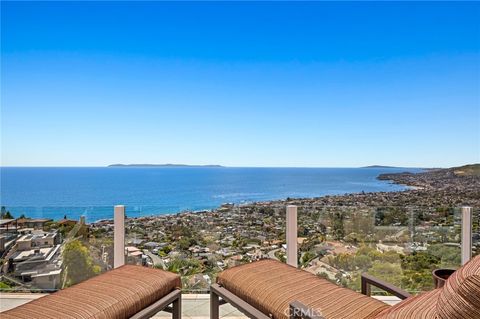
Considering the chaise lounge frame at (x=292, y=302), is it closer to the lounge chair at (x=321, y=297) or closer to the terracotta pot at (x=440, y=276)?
the lounge chair at (x=321, y=297)

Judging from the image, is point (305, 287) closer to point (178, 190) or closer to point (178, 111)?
point (178, 111)

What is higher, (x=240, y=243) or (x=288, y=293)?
(x=288, y=293)

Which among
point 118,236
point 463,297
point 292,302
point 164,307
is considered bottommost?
point 164,307

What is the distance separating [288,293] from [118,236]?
234 centimetres

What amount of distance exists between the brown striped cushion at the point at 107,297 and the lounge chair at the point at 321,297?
0.46 metres

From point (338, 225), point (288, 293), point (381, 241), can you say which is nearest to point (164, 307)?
point (288, 293)

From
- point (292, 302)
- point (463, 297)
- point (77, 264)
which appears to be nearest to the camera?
point (463, 297)

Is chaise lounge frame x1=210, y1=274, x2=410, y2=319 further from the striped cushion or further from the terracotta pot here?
the striped cushion

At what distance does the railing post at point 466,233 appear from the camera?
11.5ft

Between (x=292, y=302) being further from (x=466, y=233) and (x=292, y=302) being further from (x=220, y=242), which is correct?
(x=466, y=233)

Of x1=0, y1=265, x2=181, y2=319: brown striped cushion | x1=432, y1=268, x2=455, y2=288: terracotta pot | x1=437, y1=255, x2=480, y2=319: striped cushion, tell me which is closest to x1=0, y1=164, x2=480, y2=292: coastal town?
x1=0, y1=265, x2=181, y2=319: brown striped cushion

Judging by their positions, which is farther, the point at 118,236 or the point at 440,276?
the point at 118,236

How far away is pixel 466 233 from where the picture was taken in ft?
11.6

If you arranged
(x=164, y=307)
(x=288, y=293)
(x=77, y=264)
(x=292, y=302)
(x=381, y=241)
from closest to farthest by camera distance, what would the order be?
(x=292, y=302)
(x=288, y=293)
(x=164, y=307)
(x=77, y=264)
(x=381, y=241)
